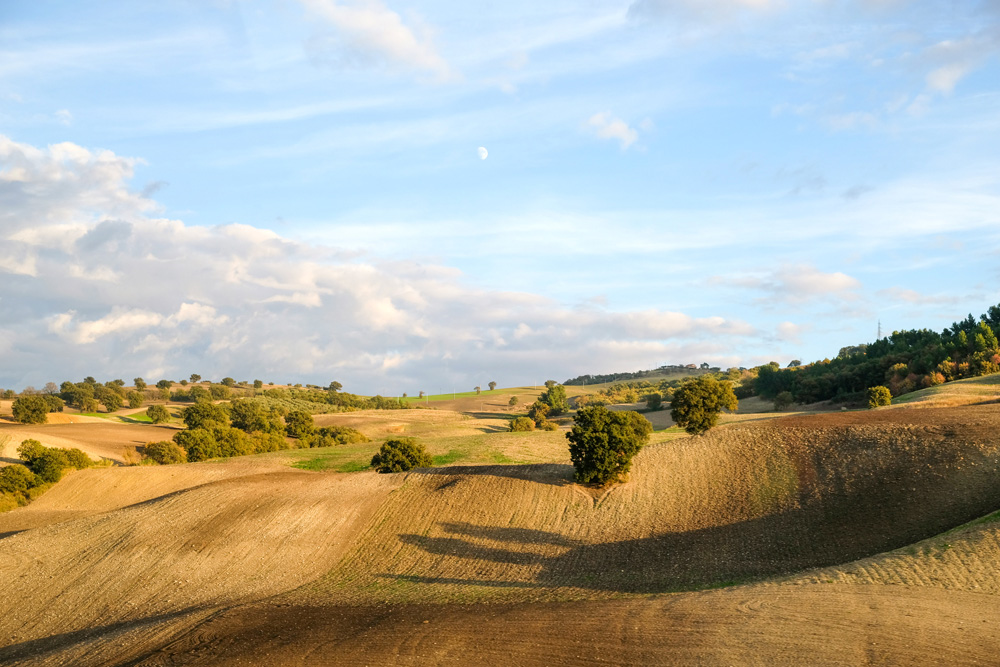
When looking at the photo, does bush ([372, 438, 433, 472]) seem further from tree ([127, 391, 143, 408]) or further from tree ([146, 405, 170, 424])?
tree ([127, 391, 143, 408])

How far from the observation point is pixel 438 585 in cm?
3152

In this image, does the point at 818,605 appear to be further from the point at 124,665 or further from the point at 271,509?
the point at 271,509

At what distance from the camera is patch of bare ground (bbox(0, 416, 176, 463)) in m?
73.9

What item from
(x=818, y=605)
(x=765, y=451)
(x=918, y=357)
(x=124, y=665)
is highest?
(x=918, y=357)

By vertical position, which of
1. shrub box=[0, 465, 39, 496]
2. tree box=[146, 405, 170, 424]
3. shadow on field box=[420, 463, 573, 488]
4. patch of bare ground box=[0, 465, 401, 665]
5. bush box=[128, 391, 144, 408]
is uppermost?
bush box=[128, 391, 144, 408]

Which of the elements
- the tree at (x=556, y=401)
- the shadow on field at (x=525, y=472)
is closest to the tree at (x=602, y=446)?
the shadow on field at (x=525, y=472)

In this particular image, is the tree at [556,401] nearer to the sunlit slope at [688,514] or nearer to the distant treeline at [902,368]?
the distant treeline at [902,368]

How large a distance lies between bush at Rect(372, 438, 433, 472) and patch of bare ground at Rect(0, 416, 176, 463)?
38119 mm

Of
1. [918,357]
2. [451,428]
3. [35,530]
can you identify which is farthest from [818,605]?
[918,357]

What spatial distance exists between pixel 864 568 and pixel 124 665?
26.4 metres

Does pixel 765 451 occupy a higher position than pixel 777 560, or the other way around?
pixel 765 451

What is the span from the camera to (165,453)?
7356cm

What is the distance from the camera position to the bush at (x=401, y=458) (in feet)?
173

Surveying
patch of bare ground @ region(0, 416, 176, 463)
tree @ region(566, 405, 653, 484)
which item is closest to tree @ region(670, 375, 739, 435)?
tree @ region(566, 405, 653, 484)
